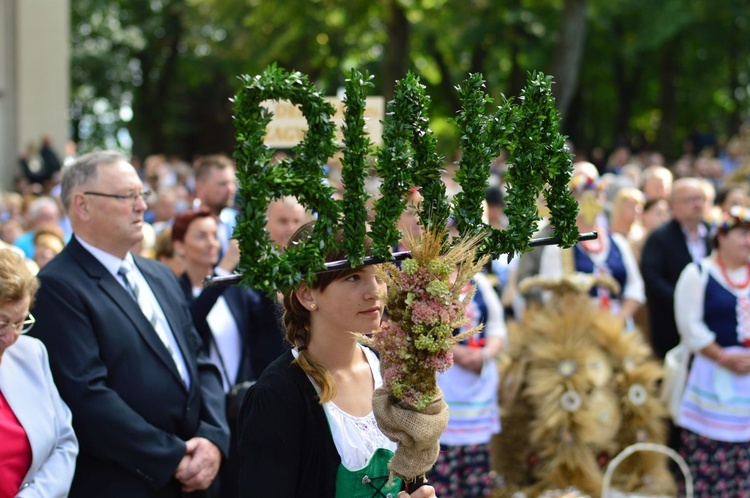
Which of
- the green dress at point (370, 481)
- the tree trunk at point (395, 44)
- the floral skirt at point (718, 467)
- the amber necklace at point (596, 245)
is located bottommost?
the floral skirt at point (718, 467)

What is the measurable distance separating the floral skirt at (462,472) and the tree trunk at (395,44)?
13913mm

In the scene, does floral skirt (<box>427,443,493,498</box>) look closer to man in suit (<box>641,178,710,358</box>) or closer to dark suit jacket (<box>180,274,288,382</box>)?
dark suit jacket (<box>180,274,288,382</box>)

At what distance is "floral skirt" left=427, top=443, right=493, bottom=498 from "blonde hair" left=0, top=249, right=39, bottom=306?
11.0 ft

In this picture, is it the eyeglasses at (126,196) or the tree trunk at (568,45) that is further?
the tree trunk at (568,45)

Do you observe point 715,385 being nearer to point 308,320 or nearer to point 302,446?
point 308,320

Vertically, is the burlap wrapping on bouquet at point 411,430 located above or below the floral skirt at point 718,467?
above

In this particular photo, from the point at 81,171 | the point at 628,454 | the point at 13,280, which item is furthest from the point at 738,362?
the point at 13,280

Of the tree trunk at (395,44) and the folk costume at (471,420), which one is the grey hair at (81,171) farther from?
the tree trunk at (395,44)

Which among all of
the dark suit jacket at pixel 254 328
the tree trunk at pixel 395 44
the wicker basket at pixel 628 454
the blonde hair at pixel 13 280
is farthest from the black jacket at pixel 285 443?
the tree trunk at pixel 395 44

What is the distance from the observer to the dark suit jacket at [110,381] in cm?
412

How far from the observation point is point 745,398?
22.3 feet

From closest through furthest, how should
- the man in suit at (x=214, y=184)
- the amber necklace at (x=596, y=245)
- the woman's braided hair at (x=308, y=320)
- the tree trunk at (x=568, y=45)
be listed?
the woman's braided hair at (x=308, y=320), the man in suit at (x=214, y=184), the amber necklace at (x=596, y=245), the tree trunk at (x=568, y=45)

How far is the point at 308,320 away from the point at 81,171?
1.79 metres

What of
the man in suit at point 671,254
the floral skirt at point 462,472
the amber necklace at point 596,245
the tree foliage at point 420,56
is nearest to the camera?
the floral skirt at point 462,472
